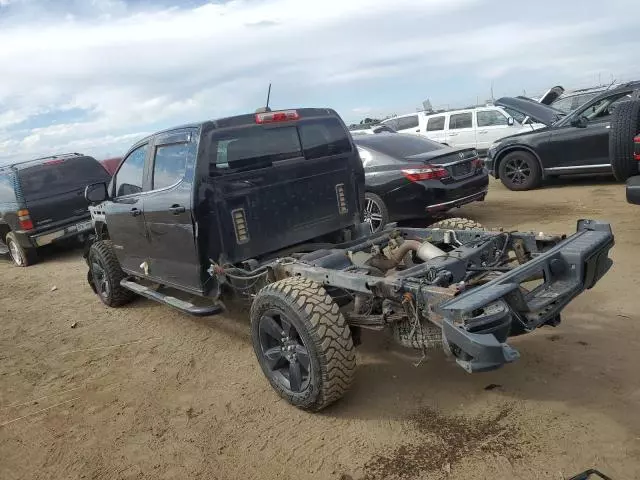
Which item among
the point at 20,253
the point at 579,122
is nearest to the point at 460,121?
the point at 579,122

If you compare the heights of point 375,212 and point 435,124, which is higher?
point 435,124

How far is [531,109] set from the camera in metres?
9.92

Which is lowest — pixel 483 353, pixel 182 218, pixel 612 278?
pixel 612 278

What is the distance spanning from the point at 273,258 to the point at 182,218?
84 centimetres

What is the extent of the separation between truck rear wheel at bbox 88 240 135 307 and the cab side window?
0.78 metres

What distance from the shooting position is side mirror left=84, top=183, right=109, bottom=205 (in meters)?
5.50

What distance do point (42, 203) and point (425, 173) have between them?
6575 millimetres

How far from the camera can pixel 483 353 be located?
2561mm

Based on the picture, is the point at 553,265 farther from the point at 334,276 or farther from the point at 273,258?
the point at 273,258

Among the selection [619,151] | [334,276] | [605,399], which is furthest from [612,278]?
[334,276]

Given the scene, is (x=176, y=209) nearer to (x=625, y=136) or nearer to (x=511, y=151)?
(x=625, y=136)

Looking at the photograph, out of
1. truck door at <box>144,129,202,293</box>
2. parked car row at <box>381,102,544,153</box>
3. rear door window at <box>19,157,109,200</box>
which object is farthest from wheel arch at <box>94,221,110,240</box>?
parked car row at <box>381,102,544,153</box>

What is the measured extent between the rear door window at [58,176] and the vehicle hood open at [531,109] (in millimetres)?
7575

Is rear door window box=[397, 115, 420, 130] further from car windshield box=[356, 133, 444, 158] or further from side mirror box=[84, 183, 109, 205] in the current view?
side mirror box=[84, 183, 109, 205]
